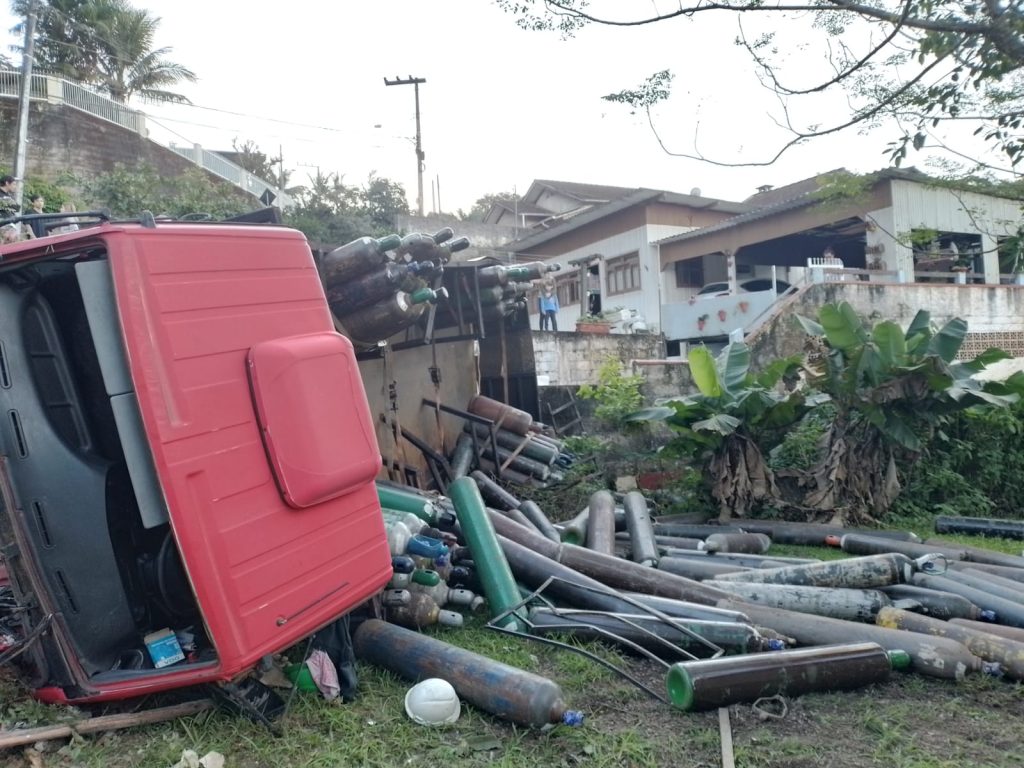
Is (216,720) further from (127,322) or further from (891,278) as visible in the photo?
(891,278)

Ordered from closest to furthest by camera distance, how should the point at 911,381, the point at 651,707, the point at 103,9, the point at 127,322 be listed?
the point at 127,322, the point at 651,707, the point at 911,381, the point at 103,9

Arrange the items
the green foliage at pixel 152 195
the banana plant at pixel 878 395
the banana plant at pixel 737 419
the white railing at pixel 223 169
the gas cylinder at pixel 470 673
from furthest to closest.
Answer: the white railing at pixel 223 169, the green foliage at pixel 152 195, the banana plant at pixel 737 419, the banana plant at pixel 878 395, the gas cylinder at pixel 470 673

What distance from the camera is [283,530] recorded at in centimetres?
349

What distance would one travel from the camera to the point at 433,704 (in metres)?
3.64

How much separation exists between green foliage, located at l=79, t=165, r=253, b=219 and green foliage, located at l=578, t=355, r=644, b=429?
12326 mm

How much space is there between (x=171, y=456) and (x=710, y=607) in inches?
126

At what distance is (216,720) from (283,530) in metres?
0.97

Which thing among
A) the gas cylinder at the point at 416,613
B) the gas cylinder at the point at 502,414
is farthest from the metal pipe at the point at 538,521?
the gas cylinder at the point at 502,414

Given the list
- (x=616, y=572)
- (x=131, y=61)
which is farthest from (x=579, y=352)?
(x=131, y=61)

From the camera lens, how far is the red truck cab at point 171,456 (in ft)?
10.5

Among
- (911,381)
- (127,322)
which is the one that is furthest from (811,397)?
(127,322)

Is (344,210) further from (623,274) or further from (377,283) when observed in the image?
(377,283)

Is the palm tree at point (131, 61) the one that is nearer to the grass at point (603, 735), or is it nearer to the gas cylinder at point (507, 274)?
the gas cylinder at point (507, 274)

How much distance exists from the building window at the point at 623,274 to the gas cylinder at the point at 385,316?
16540 millimetres
